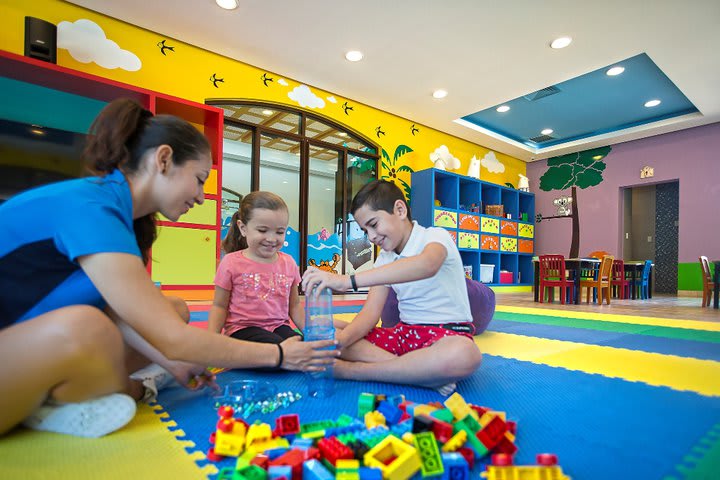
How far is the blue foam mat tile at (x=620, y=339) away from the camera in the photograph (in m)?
2.16

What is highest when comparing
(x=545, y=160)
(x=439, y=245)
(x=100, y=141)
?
(x=545, y=160)

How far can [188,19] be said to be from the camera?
159 inches

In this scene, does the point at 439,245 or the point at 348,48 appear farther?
the point at 348,48

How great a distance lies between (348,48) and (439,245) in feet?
12.5

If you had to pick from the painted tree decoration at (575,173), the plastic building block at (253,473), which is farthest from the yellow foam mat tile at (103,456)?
the painted tree decoration at (575,173)

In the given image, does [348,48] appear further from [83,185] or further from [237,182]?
[83,185]

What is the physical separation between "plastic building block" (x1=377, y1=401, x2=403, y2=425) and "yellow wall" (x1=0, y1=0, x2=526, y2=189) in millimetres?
4362

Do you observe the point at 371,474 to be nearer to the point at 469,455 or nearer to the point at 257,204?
the point at 469,455

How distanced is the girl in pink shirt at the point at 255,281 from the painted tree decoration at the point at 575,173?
6.91m

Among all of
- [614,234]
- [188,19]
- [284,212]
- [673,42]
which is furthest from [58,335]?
[614,234]

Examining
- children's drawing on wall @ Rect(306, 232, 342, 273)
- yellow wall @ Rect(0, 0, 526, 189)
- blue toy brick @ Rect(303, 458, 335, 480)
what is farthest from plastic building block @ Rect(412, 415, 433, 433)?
children's drawing on wall @ Rect(306, 232, 342, 273)

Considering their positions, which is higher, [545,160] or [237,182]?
[545,160]

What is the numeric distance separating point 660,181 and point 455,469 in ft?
27.6

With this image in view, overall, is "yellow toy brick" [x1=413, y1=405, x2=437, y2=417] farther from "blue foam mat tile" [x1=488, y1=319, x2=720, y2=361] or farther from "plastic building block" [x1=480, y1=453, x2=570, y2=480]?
"blue foam mat tile" [x1=488, y1=319, x2=720, y2=361]
